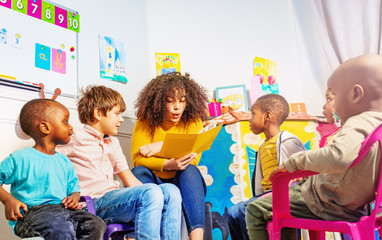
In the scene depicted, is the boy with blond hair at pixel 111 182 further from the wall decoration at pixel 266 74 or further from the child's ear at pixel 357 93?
the wall decoration at pixel 266 74


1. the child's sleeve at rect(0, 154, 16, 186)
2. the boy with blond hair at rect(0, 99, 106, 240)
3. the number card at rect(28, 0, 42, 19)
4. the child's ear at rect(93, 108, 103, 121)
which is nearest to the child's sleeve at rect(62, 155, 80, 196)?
the boy with blond hair at rect(0, 99, 106, 240)

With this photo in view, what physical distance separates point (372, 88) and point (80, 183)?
121cm

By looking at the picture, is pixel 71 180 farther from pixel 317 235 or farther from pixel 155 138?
pixel 317 235

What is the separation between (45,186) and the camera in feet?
4.62

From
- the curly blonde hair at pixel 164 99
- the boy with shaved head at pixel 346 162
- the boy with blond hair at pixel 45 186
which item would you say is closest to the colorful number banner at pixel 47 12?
the curly blonde hair at pixel 164 99

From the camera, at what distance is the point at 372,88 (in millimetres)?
1207

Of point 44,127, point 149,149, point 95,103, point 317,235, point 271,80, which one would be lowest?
point 317,235

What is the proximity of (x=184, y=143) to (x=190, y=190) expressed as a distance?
0.80 ft

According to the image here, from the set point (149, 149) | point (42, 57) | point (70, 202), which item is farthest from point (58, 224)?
point (42, 57)

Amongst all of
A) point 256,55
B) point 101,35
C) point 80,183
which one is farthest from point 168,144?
point 256,55

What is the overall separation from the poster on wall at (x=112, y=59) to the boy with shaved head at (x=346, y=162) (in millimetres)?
1533

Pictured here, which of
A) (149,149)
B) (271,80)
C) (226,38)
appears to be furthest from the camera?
(226,38)

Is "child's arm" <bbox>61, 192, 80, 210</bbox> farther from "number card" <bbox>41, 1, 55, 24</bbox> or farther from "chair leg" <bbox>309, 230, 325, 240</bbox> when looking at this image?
"number card" <bbox>41, 1, 55, 24</bbox>

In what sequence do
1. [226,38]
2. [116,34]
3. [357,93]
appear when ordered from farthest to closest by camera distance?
[226,38]
[116,34]
[357,93]
